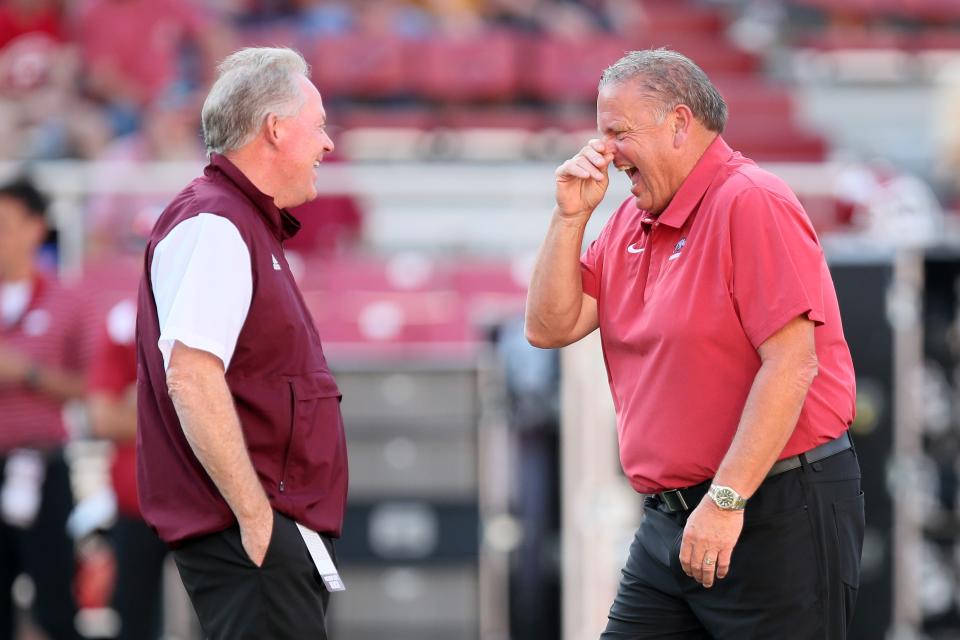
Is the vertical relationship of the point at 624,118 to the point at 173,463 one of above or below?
above

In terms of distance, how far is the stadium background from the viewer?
652cm

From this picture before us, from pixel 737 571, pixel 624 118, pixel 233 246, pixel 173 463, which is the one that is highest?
pixel 624 118

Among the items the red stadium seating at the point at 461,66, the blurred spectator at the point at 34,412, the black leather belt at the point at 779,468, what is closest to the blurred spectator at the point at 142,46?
the red stadium seating at the point at 461,66

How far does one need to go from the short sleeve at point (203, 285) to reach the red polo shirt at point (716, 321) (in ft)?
2.73

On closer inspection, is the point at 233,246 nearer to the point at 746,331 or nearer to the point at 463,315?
the point at 746,331

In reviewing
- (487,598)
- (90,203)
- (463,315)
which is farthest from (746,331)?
(90,203)

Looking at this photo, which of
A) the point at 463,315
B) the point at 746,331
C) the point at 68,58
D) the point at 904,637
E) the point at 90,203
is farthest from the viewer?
the point at 68,58

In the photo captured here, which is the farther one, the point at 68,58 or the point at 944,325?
the point at 68,58

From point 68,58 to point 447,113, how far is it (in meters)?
2.68

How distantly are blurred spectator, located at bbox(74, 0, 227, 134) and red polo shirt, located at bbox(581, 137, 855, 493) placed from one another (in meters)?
7.55

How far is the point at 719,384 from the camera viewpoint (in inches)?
127

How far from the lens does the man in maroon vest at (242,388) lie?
125 inches

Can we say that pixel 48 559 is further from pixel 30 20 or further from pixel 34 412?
pixel 30 20

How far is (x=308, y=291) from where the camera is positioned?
804 cm
